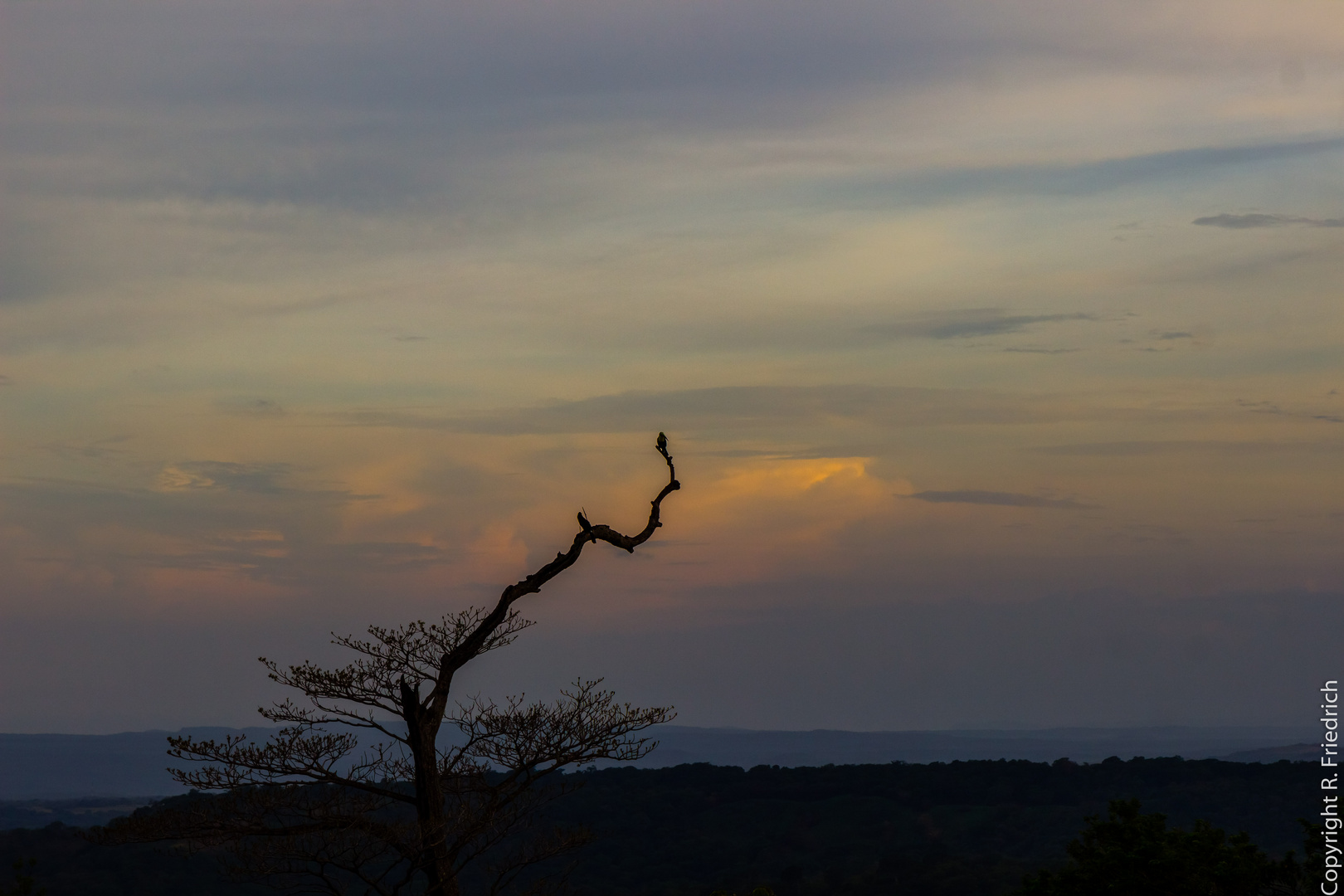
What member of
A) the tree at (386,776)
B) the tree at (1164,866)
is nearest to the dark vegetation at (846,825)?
the tree at (1164,866)

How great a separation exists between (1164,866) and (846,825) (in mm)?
125537

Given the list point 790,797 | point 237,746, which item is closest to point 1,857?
point 790,797

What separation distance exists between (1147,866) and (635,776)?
5894 inches

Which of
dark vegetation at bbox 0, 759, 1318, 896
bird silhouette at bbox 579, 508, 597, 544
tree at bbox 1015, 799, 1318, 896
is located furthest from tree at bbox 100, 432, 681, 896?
dark vegetation at bbox 0, 759, 1318, 896

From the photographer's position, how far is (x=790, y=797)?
16450 centimetres

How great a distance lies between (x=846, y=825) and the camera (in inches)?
5955

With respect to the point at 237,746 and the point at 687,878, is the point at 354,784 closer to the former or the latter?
the point at 237,746

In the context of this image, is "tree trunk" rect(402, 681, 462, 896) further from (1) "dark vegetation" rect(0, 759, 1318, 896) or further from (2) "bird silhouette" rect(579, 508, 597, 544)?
(1) "dark vegetation" rect(0, 759, 1318, 896)

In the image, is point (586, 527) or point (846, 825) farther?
point (846, 825)

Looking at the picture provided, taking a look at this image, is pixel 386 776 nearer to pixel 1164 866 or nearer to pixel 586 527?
pixel 586 527

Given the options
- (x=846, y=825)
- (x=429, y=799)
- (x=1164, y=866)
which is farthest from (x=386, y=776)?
(x=846, y=825)

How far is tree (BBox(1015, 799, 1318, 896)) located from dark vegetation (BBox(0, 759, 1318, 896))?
7037cm

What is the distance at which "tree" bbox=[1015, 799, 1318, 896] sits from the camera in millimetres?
29891

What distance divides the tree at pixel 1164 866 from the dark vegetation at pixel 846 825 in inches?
2771
